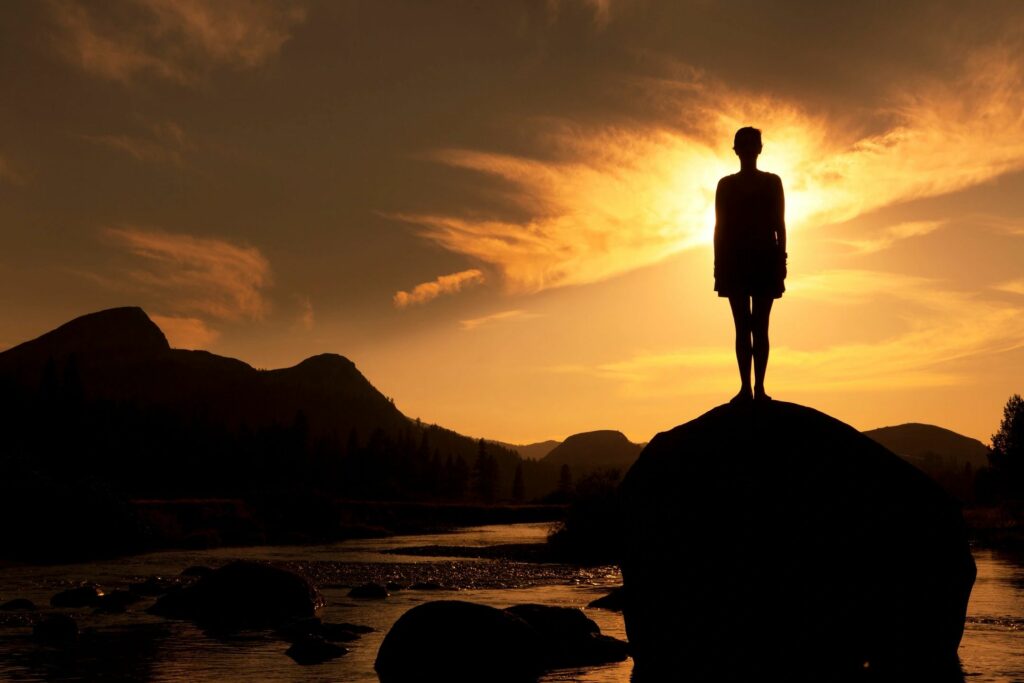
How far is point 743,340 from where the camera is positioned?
53.2ft

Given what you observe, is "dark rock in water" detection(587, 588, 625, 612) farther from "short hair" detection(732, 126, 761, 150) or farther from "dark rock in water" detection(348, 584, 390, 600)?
"short hair" detection(732, 126, 761, 150)

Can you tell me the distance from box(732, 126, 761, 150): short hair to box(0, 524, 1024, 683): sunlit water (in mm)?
7360

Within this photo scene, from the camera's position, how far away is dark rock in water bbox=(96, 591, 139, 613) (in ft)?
111

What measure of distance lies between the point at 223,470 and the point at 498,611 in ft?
376

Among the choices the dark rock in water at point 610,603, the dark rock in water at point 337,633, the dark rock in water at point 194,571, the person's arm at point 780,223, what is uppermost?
the person's arm at point 780,223

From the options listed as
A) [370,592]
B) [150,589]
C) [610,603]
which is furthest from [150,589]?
[610,603]

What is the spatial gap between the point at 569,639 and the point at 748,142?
14.6 m

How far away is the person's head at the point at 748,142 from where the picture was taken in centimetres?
1623

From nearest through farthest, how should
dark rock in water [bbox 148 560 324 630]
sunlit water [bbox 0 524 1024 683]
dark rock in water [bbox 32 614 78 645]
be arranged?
sunlit water [bbox 0 524 1024 683]
dark rock in water [bbox 32 614 78 645]
dark rock in water [bbox 148 560 324 630]

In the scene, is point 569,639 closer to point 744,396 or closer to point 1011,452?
point 744,396

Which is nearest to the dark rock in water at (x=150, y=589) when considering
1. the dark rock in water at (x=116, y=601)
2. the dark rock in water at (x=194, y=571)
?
the dark rock in water at (x=116, y=601)

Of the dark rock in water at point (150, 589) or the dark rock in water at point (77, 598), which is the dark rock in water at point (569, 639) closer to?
the dark rock in water at point (77, 598)

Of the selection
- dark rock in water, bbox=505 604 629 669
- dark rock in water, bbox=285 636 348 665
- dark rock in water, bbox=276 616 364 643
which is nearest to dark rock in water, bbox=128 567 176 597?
dark rock in water, bbox=276 616 364 643

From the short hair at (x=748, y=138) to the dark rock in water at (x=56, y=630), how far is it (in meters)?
22.3
